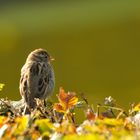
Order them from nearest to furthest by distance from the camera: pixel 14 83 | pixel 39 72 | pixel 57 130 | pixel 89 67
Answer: pixel 57 130
pixel 39 72
pixel 14 83
pixel 89 67

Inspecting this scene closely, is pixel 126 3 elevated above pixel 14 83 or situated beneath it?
elevated above

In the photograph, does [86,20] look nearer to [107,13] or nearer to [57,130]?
[107,13]

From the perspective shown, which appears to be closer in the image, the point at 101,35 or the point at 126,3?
the point at 101,35

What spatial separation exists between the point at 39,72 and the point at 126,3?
774 inches

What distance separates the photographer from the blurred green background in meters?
12.5

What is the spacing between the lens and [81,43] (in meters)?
17.5

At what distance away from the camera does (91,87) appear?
41.3ft

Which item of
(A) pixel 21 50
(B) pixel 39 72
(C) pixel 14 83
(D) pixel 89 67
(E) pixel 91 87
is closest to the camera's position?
(B) pixel 39 72

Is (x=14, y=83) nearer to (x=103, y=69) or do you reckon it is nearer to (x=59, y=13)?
(x=103, y=69)

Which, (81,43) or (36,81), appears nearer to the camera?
(36,81)

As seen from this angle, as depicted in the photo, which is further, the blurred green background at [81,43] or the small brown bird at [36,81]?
the blurred green background at [81,43]

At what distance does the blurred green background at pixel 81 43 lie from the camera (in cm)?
1248

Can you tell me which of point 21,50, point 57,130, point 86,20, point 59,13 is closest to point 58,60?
point 21,50

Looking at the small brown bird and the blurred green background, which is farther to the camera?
the blurred green background
